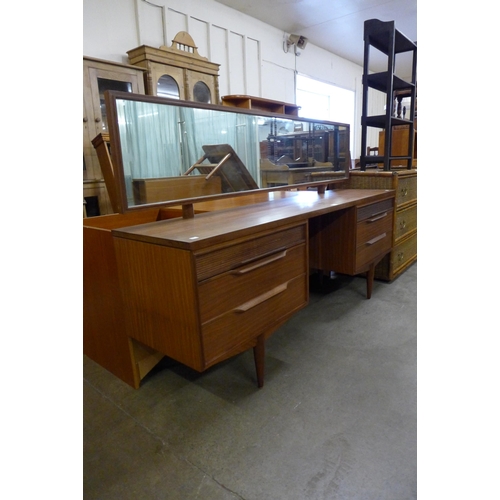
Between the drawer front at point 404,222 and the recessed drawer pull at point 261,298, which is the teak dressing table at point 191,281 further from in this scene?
the drawer front at point 404,222

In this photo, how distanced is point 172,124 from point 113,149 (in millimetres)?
285

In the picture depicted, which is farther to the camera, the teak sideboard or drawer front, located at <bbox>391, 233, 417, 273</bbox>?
drawer front, located at <bbox>391, 233, 417, 273</bbox>

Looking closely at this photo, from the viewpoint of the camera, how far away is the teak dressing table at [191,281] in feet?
3.37

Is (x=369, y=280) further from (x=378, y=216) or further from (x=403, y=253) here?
(x=403, y=253)

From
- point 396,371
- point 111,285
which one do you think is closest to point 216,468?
point 111,285

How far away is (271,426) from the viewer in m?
1.19

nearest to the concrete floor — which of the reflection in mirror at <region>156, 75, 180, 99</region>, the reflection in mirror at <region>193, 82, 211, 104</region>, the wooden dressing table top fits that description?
the wooden dressing table top

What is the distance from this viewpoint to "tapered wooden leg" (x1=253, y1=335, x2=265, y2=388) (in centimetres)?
131

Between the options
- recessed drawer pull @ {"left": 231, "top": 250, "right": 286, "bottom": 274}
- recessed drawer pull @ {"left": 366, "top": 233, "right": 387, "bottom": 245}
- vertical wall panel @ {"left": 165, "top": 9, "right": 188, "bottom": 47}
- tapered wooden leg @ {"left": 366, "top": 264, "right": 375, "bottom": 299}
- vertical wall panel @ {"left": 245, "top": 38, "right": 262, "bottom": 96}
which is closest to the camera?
recessed drawer pull @ {"left": 231, "top": 250, "right": 286, "bottom": 274}

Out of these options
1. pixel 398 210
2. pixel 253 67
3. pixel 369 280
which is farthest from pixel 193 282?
pixel 253 67

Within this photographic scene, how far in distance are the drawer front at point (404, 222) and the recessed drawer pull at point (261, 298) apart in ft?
4.43

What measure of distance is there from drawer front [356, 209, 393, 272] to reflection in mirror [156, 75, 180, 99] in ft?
6.03

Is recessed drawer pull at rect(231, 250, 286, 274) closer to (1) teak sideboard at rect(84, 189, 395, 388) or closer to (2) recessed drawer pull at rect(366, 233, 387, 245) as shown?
(1) teak sideboard at rect(84, 189, 395, 388)
